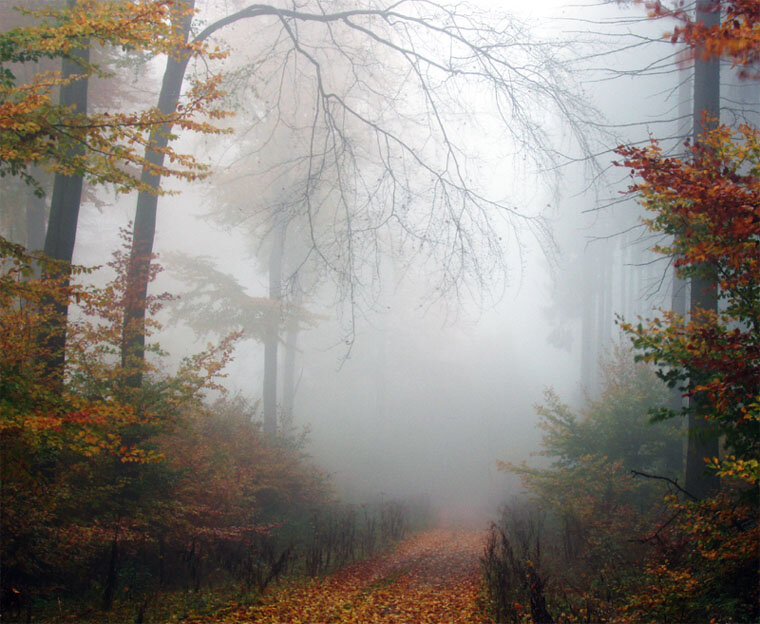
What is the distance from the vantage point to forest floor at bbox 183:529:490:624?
5285mm

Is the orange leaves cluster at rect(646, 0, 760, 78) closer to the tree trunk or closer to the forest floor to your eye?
the forest floor

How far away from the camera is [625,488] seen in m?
8.45

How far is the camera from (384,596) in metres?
6.19

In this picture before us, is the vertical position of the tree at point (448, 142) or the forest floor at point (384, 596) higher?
the tree at point (448, 142)

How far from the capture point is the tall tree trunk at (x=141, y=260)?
22.0 feet

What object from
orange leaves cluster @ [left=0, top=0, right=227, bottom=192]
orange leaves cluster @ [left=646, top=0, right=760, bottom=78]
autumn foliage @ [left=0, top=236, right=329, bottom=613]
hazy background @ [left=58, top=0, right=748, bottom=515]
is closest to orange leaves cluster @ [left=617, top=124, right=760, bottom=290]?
orange leaves cluster @ [left=646, top=0, right=760, bottom=78]

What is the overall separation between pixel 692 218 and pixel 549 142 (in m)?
2.61

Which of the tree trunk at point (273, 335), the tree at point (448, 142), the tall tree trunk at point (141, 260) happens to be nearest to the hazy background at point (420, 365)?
the tree trunk at point (273, 335)

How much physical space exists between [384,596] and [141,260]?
5988 millimetres

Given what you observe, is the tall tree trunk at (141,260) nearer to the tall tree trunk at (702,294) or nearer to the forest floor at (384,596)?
the forest floor at (384,596)

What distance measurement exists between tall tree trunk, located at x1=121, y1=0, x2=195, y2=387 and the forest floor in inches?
134

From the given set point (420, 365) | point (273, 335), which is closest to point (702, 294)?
point (273, 335)

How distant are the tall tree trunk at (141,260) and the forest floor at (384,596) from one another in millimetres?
3411

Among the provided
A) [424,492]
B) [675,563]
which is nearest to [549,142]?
[675,563]
